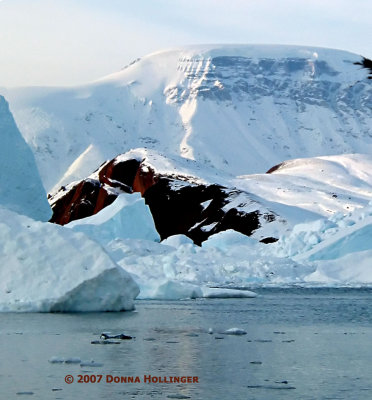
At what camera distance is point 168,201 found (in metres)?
111

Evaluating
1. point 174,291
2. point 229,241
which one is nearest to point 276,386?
point 174,291

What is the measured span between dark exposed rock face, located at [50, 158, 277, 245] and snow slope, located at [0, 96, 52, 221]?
60.6 m

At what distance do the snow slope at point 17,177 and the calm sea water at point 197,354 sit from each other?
7699mm

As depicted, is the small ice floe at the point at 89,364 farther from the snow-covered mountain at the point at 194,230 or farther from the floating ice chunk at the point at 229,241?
the floating ice chunk at the point at 229,241

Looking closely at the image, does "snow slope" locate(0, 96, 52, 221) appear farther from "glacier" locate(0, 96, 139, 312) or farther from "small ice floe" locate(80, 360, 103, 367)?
"small ice floe" locate(80, 360, 103, 367)

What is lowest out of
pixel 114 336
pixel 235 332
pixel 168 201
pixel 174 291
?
pixel 168 201

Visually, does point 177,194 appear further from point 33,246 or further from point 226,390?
point 226,390

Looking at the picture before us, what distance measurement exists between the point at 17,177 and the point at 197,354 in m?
20.0

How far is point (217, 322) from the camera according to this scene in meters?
29.1

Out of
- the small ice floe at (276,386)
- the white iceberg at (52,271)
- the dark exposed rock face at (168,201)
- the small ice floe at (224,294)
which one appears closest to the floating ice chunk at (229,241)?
the small ice floe at (224,294)

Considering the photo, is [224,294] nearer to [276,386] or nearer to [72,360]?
[72,360]

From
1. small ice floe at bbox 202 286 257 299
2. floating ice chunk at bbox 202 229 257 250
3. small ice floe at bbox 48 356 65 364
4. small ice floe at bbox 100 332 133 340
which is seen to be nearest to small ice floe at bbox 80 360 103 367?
small ice floe at bbox 48 356 65 364

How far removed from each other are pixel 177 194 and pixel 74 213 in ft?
43.2

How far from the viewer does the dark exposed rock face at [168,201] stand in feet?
337
